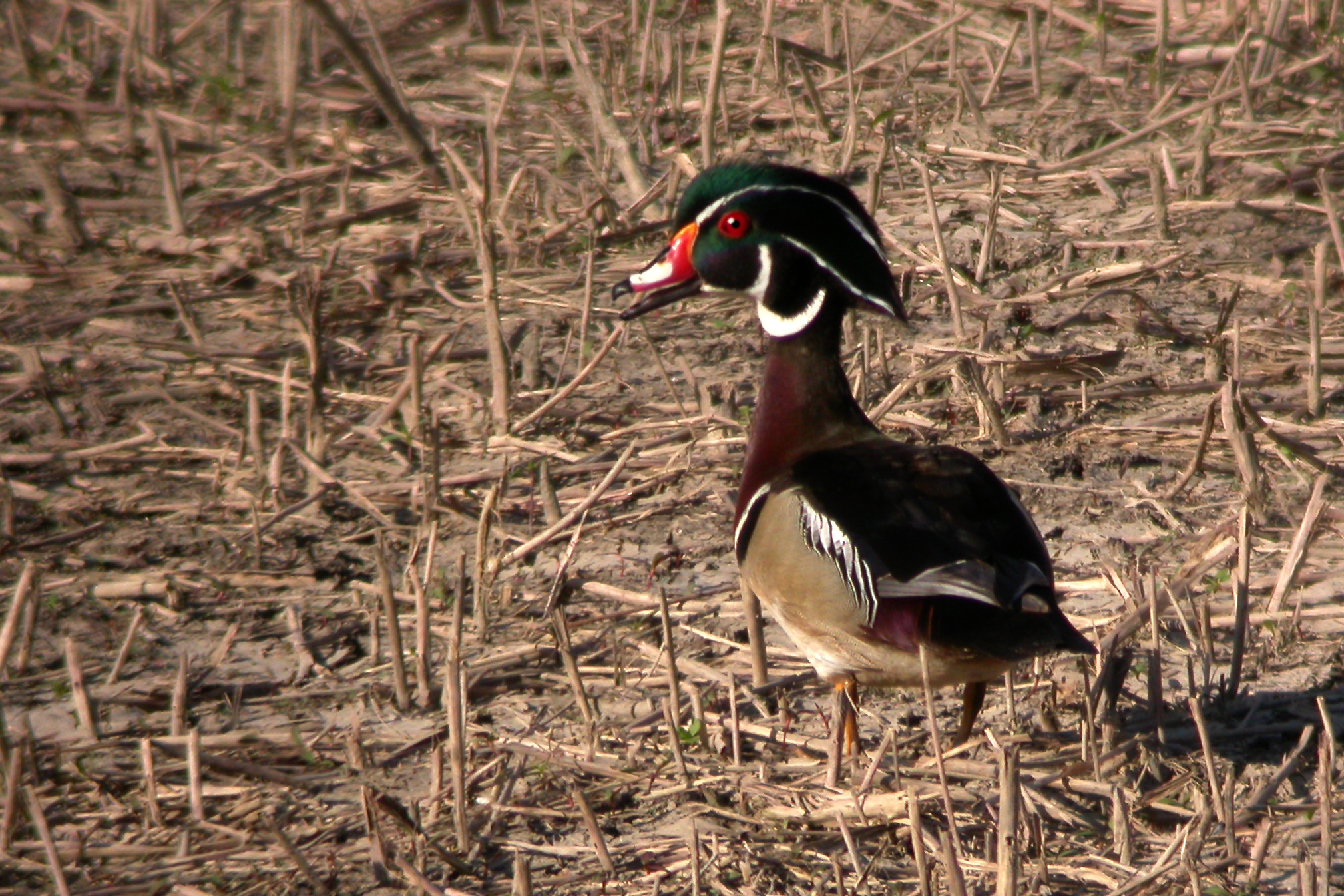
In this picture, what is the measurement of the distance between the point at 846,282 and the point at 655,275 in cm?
54

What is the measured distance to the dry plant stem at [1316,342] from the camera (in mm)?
4027

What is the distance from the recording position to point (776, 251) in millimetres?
3486

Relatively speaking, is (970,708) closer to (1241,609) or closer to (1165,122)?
(1241,609)

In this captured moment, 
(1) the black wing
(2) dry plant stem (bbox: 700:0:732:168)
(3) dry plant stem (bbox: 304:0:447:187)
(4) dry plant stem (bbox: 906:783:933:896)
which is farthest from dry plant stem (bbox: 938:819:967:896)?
(2) dry plant stem (bbox: 700:0:732:168)

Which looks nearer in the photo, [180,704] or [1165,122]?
[180,704]

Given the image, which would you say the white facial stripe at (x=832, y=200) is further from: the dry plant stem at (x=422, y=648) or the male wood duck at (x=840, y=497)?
the dry plant stem at (x=422, y=648)

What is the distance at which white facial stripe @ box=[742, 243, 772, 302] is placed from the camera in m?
3.51

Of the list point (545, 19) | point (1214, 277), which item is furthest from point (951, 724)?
point (545, 19)

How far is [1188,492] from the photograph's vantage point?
13.0ft

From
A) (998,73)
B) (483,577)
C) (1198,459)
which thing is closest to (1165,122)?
(998,73)

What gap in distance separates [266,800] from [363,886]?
38 centimetres

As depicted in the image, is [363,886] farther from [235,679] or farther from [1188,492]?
[1188,492]

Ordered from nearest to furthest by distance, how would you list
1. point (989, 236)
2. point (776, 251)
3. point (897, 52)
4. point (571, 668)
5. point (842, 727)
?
point (842, 727), point (571, 668), point (776, 251), point (989, 236), point (897, 52)

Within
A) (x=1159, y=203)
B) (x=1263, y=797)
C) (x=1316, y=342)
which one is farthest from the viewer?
(x=1159, y=203)
